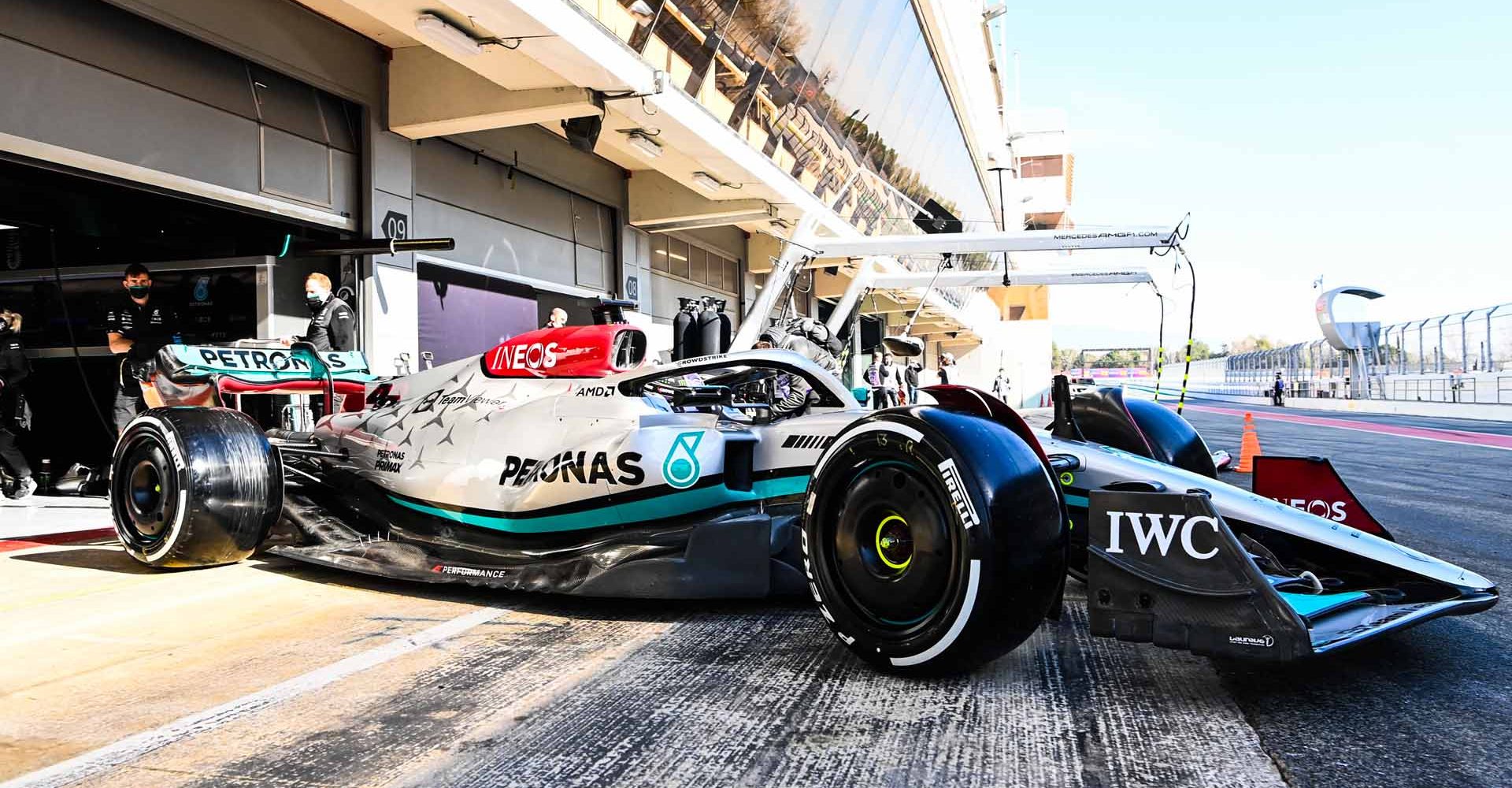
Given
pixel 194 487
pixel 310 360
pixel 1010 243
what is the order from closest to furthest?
pixel 194 487
pixel 310 360
pixel 1010 243

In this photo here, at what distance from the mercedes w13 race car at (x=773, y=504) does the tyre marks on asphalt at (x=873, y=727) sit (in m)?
0.18

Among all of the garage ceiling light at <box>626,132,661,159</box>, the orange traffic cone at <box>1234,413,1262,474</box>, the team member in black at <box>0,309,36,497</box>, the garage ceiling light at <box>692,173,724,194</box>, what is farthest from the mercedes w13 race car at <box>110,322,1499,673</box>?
the garage ceiling light at <box>692,173,724,194</box>

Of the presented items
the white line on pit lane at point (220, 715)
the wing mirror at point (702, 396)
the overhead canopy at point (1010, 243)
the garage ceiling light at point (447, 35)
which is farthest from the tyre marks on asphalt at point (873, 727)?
the overhead canopy at point (1010, 243)

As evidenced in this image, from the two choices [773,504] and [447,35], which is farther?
[447,35]

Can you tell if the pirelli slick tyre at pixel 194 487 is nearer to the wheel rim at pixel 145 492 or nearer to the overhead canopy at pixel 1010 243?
the wheel rim at pixel 145 492

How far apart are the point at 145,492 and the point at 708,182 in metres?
10.2

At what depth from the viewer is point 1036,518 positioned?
2518 millimetres

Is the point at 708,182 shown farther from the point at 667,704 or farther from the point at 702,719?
the point at 702,719

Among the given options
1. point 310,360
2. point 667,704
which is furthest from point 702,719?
point 310,360

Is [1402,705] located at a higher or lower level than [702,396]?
lower

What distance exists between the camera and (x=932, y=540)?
8.58 feet

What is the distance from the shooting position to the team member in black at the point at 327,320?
7090mm

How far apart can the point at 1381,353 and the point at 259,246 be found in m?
36.2

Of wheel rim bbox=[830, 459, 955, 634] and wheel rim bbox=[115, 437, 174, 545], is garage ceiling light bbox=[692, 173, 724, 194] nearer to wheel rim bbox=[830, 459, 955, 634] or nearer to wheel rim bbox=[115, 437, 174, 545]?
wheel rim bbox=[115, 437, 174, 545]
